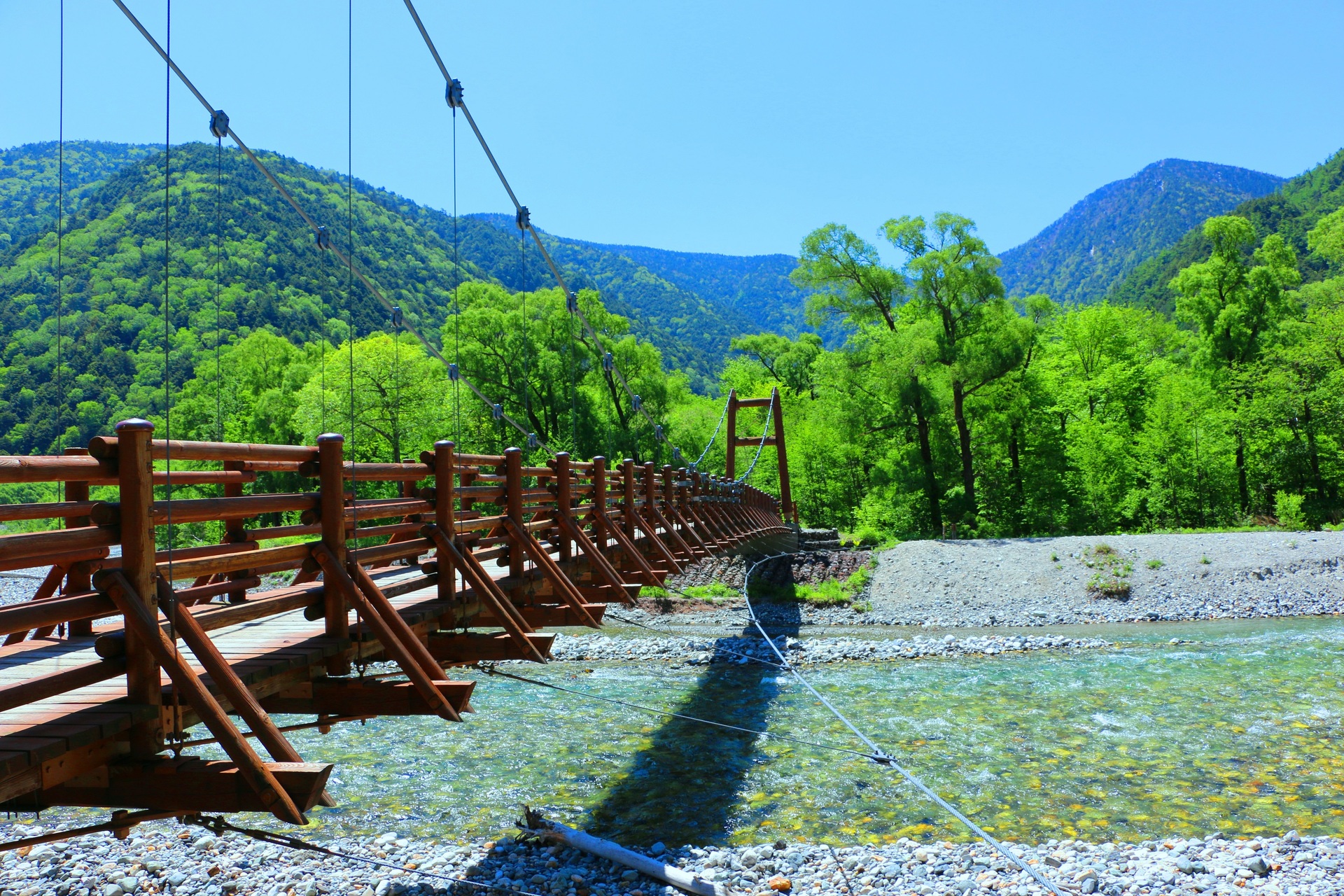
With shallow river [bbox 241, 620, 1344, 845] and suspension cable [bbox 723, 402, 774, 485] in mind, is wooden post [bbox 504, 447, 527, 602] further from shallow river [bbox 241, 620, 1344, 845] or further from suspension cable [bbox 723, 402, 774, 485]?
suspension cable [bbox 723, 402, 774, 485]

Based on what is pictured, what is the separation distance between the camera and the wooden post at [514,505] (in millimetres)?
5098

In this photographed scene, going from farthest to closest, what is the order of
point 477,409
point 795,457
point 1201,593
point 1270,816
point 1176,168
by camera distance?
point 1176,168 → point 795,457 → point 477,409 → point 1201,593 → point 1270,816

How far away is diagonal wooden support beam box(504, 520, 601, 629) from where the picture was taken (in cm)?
517

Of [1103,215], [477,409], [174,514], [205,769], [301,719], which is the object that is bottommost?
[301,719]

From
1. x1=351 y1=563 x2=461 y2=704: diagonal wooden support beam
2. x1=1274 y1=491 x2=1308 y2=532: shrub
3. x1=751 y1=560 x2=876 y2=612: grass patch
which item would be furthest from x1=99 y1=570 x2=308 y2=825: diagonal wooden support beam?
x1=1274 y1=491 x2=1308 y2=532: shrub

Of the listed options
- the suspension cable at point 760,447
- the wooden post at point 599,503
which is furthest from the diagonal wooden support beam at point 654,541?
the suspension cable at point 760,447

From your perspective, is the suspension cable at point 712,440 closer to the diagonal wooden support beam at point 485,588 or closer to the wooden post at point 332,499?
the diagonal wooden support beam at point 485,588

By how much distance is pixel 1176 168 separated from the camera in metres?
166

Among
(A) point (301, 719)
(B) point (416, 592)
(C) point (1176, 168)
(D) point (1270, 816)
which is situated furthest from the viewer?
(C) point (1176, 168)

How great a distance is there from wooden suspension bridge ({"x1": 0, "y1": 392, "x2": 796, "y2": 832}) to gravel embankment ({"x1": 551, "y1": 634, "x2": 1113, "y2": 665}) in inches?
301

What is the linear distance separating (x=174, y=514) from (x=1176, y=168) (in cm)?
19917

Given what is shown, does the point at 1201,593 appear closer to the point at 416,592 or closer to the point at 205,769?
the point at 416,592

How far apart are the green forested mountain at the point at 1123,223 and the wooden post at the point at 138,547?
4845 inches

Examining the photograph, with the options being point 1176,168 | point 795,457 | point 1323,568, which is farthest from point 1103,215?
point 1323,568
